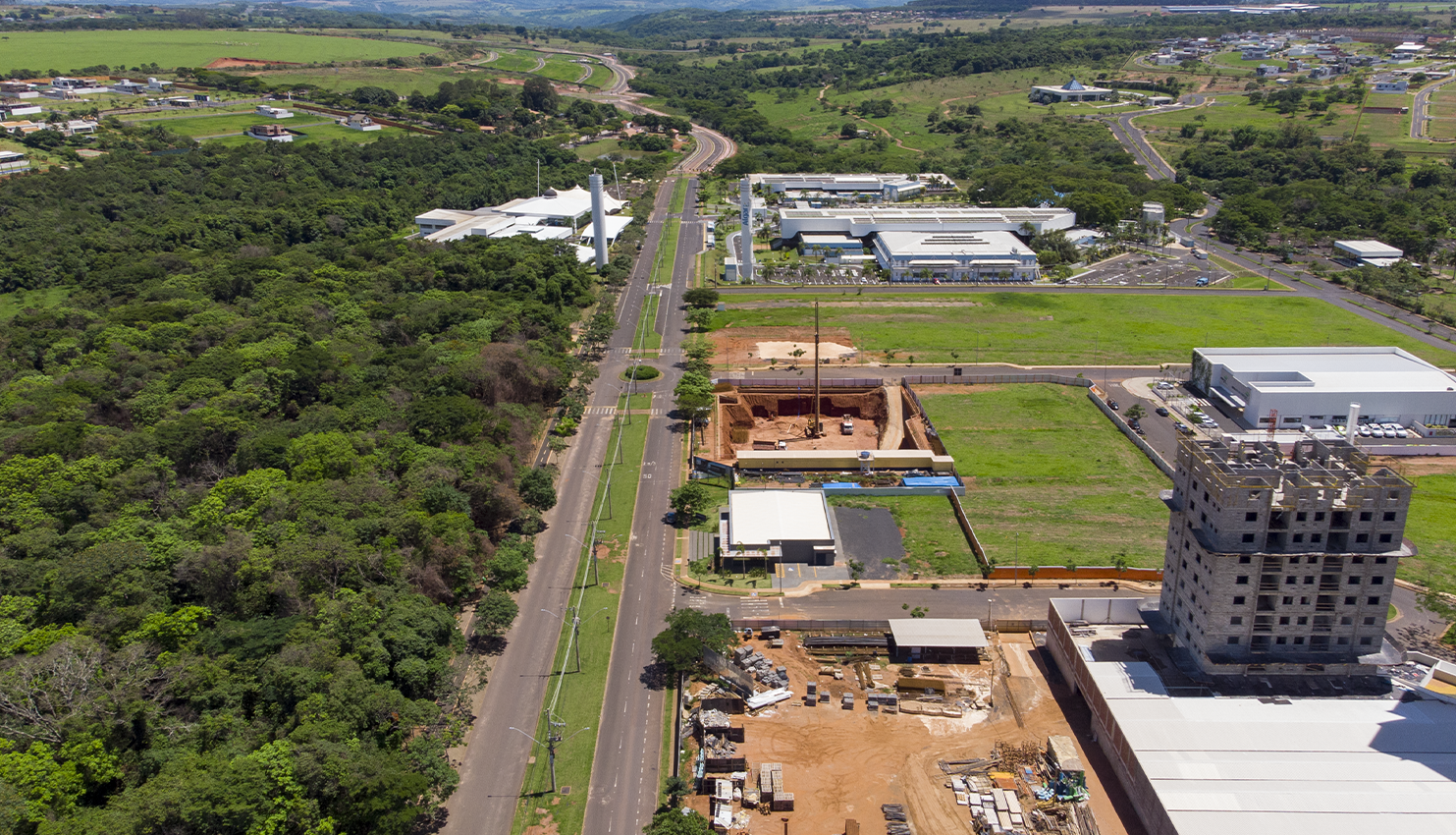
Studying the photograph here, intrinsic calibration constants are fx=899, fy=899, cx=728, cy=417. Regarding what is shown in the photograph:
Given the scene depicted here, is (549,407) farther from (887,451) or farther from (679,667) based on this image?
(679,667)

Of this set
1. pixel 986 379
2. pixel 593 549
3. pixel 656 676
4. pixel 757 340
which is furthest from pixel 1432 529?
pixel 757 340

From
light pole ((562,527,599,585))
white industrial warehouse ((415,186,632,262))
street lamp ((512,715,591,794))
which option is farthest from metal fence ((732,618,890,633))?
white industrial warehouse ((415,186,632,262))

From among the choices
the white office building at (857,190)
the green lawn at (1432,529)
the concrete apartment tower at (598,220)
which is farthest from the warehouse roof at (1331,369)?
the white office building at (857,190)

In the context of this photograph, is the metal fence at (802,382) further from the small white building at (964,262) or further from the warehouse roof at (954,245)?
the warehouse roof at (954,245)

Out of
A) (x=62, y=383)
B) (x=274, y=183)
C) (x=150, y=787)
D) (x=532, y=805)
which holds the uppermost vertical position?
(x=274, y=183)

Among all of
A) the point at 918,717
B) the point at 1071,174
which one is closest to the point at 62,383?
the point at 918,717

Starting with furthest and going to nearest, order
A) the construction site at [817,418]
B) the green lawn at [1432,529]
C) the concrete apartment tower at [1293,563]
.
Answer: the construction site at [817,418]
the green lawn at [1432,529]
the concrete apartment tower at [1293,563]

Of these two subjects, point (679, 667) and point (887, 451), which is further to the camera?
point (887, 451)
